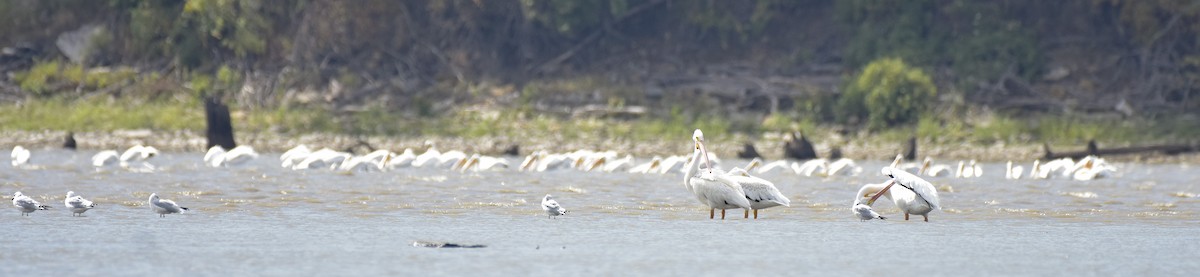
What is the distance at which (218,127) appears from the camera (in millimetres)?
41812

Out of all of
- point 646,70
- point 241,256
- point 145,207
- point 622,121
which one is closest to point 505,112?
point 622,121

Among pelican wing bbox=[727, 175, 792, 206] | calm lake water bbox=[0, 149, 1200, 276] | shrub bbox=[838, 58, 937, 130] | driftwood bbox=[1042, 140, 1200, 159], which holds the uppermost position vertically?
shrub bbox=[838, 58, 937, 130]

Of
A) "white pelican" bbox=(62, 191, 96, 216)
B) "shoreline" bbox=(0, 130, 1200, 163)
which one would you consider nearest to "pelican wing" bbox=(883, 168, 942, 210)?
"white pelican" bbox=(62, 191, 96, 216)

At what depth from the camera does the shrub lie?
4453 cm

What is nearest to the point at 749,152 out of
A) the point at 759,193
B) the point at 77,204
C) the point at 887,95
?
the point at 887,95

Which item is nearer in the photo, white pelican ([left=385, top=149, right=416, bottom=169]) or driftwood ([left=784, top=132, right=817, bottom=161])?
white pelican ([left=385, top=149, right=416, bottom=169])

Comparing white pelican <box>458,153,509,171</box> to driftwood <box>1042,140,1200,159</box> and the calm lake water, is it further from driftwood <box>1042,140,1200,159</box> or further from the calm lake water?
driftwood <box>1042,140,1200,159</box>

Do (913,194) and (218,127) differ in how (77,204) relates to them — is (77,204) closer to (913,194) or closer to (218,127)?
(913,194)

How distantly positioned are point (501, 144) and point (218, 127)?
663cm

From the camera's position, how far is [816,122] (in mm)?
46000

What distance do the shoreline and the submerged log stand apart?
1230 mm

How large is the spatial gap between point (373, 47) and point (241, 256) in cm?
4015

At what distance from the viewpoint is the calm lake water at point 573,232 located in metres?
13.7

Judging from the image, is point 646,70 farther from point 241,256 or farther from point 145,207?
point 241,256
